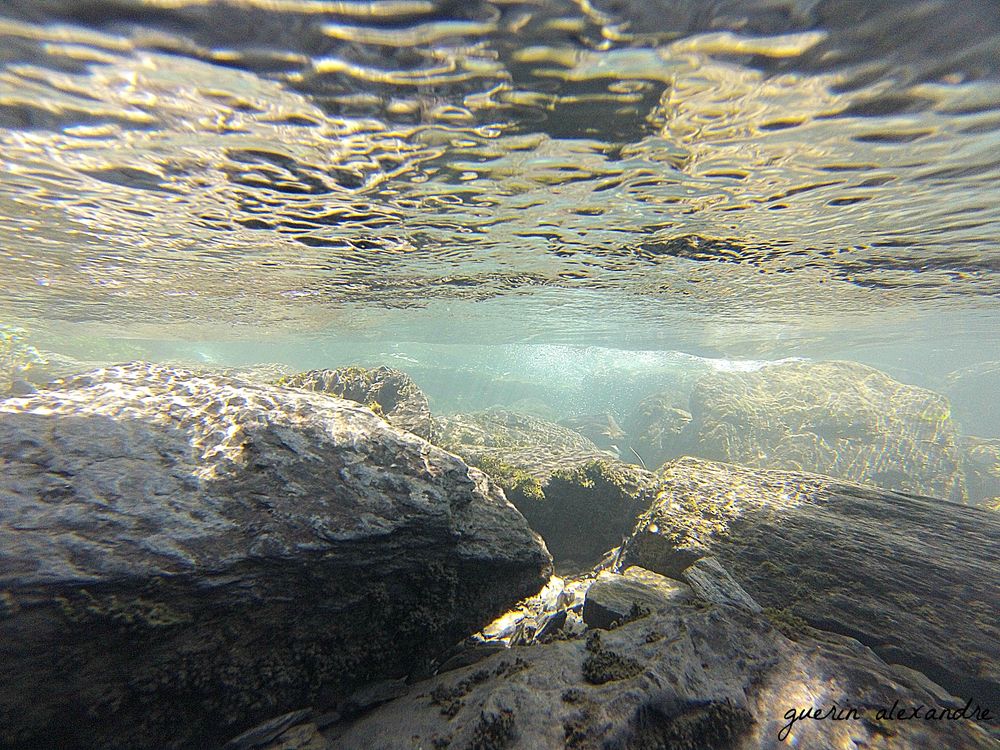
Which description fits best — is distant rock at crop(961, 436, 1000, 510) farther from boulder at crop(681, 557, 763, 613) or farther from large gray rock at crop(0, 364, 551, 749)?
large gray rock at crop(0, 364, 551, 749)

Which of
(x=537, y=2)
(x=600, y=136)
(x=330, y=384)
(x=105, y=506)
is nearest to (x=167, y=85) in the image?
(x=537, y=2)

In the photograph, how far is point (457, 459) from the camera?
4.43 metres

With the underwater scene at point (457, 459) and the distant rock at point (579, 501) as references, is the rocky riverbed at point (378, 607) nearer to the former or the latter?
the underwater scene at point (457, 459)

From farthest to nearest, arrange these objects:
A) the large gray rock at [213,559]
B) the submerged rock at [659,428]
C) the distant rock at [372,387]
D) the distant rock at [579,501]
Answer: the submerged rock at [659,428] → the distant rock at [372,387] → the distant rock at [579,501] → the large gray rock at [213,559]

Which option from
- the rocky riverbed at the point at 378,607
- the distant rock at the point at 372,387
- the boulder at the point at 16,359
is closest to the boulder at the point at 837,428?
the rocky riverbed at the point at 378,607

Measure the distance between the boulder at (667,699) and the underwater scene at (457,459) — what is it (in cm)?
2

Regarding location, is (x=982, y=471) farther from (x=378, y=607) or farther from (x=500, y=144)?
(x=378, y=607)

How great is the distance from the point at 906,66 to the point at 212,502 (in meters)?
7.40

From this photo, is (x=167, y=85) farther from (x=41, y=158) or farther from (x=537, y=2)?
(x=537, y=2)

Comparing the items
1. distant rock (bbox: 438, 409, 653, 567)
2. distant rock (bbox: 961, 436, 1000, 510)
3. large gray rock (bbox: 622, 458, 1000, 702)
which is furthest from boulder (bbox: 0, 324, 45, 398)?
distant rock (bbox: 961, 436, 1000, 510)

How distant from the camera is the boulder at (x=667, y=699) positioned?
8.59 feet

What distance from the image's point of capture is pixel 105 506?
2.86 meters

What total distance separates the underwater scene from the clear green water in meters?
0.04

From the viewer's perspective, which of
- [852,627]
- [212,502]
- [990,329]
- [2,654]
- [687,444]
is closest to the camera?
[2,654]
